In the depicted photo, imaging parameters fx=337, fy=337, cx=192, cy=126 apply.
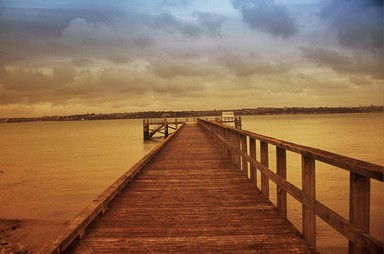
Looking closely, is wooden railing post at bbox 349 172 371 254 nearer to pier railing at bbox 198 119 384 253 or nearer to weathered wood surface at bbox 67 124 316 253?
pier railing at bbox 198 119 384 253

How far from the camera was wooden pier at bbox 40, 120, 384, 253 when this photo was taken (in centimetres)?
263

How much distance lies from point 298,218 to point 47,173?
55.8ft

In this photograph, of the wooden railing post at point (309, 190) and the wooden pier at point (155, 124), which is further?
the wooden pier at point (155, 124)

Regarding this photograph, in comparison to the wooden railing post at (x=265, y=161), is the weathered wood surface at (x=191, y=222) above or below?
below

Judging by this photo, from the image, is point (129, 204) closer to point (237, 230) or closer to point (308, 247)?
point (237, 230)

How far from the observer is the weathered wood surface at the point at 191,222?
348cm

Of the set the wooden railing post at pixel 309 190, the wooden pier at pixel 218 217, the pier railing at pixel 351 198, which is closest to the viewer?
the pier railing at pixel 351 198

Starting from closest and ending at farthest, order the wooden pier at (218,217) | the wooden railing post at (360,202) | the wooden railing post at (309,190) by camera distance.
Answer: the wooden railing post at (360,202) < the wooden pier at (218,217) < the wooden railing post at (309,190)

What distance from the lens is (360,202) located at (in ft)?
8.36

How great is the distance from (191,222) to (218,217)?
41 centimetres

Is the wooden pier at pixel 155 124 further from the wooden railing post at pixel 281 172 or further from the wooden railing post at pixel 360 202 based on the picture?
the wooden railing post at pixel 360 202

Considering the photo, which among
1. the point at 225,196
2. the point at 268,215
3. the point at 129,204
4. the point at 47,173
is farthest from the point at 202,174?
the point at 47,173

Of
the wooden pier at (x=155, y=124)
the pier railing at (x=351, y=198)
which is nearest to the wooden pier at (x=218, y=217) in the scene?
the pier railing at (x=351, y=198)

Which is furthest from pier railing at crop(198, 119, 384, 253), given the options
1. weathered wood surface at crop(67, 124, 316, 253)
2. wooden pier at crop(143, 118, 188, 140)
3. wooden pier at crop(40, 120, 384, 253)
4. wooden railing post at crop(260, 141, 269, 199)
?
wooden pier at crop(143, 118, 188, 140)
